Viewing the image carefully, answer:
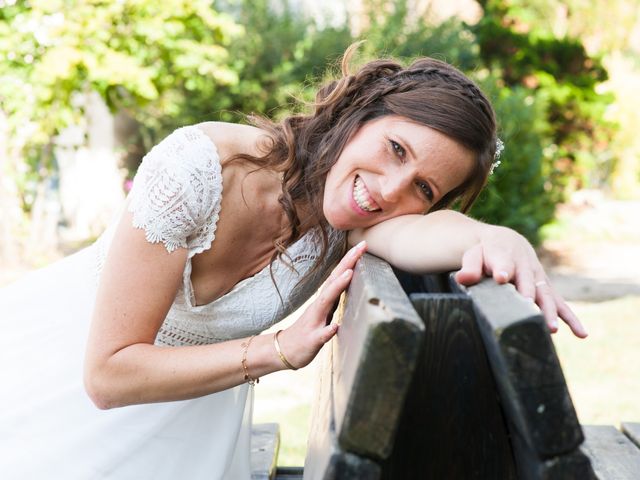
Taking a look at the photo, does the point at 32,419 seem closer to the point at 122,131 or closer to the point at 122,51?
the point at 122,51

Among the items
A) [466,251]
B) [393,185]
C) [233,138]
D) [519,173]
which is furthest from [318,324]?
[519,173]

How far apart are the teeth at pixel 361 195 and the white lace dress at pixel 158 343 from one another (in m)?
0.34

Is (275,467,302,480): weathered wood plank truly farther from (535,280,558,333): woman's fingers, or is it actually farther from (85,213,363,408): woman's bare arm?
(535,280,558,333): woman's fingers

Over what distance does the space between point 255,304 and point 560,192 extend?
32.4 feet

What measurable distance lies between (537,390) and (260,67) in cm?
826

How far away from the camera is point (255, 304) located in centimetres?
217

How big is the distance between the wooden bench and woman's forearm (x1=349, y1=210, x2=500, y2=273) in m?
0.23

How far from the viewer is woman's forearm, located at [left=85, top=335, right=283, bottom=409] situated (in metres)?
1.71

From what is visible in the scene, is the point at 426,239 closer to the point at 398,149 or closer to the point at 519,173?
the point at 398,149

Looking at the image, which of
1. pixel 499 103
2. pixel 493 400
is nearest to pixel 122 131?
pixel 499 103

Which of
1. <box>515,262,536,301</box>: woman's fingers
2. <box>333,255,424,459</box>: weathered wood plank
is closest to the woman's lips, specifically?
<box>515,262,536,301</box>: woman's fingers

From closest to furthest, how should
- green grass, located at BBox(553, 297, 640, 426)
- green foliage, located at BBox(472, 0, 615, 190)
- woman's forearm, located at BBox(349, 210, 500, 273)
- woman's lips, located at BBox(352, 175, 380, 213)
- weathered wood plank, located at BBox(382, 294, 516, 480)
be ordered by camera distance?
weathered wood plank, located at BBox(382, 294, 516, 480), woman's forearm, located at BBox(349, 210, 500, 273), woman's lips, located at BBox(352, 175, 380, 213), green grass, located at BBox(553, 297, 640, 426), green foliage, located at BBox(472, 0, 615, 190)

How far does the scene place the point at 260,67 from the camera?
8.92 meters

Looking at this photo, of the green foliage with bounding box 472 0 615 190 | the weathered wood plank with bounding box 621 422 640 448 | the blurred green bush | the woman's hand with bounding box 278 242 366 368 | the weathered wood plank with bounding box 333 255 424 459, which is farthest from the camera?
the green foliage with bounding box 472 0 615 190
